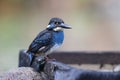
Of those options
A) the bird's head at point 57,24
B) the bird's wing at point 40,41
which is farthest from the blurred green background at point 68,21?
the bird's head at point 57,24

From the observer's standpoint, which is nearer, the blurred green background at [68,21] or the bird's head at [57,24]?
the bird's head at [57,24]

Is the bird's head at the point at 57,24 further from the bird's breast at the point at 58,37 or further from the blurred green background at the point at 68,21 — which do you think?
the blurred green background at the point at 68,21

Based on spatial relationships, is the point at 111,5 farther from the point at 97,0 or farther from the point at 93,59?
the point at 93,59

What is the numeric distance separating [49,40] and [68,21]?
8215 mm

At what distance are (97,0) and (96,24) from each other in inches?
50.8

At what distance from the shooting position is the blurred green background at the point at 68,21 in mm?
12969

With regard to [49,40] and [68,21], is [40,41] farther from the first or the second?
[68,21]

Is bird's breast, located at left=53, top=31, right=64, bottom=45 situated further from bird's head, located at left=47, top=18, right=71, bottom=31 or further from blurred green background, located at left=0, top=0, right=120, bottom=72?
blurred green background, located at left=0, top=0, right=120, bottom=72

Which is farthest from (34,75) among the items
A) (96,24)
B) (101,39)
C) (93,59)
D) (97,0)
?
(97,0)

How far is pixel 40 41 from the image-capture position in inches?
235

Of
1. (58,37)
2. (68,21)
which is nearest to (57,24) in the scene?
(58,37)

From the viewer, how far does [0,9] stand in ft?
49.5

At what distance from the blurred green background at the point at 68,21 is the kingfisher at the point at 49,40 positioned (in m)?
6.26

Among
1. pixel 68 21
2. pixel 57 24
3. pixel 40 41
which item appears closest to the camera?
pixel 57 24
